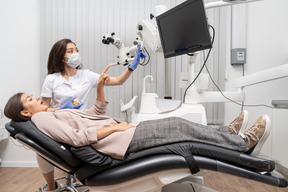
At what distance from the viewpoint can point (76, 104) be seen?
1561 mm

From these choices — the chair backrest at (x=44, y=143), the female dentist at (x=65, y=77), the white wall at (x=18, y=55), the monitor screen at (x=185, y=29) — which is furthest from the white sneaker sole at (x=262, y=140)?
the white wall at (x=18, y=55)

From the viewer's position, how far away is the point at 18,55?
251 cm

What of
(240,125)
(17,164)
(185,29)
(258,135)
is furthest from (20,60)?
(258,135)

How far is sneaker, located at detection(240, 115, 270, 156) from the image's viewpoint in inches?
39.7

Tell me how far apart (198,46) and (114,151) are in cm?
92

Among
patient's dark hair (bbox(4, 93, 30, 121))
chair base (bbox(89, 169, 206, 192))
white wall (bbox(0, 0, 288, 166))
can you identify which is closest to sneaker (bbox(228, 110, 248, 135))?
chair base (bbox(89, 169, 206, 192))

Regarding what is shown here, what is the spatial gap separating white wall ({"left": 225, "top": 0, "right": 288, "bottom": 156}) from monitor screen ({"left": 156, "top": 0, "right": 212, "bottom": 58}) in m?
1.02

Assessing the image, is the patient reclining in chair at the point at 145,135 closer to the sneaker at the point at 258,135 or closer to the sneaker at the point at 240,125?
the sneaker at the point at 258,135

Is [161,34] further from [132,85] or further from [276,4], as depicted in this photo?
[276,4]

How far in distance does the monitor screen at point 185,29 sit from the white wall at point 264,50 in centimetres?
102

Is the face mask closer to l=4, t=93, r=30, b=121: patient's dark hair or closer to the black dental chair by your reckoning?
l=4, t=93, r=30, b=121: patient's dark hair

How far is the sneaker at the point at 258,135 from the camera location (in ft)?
3.31

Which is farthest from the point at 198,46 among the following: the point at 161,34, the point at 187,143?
the point at 187,143

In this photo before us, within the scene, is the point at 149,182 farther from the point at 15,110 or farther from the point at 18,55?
the point at 18,55
